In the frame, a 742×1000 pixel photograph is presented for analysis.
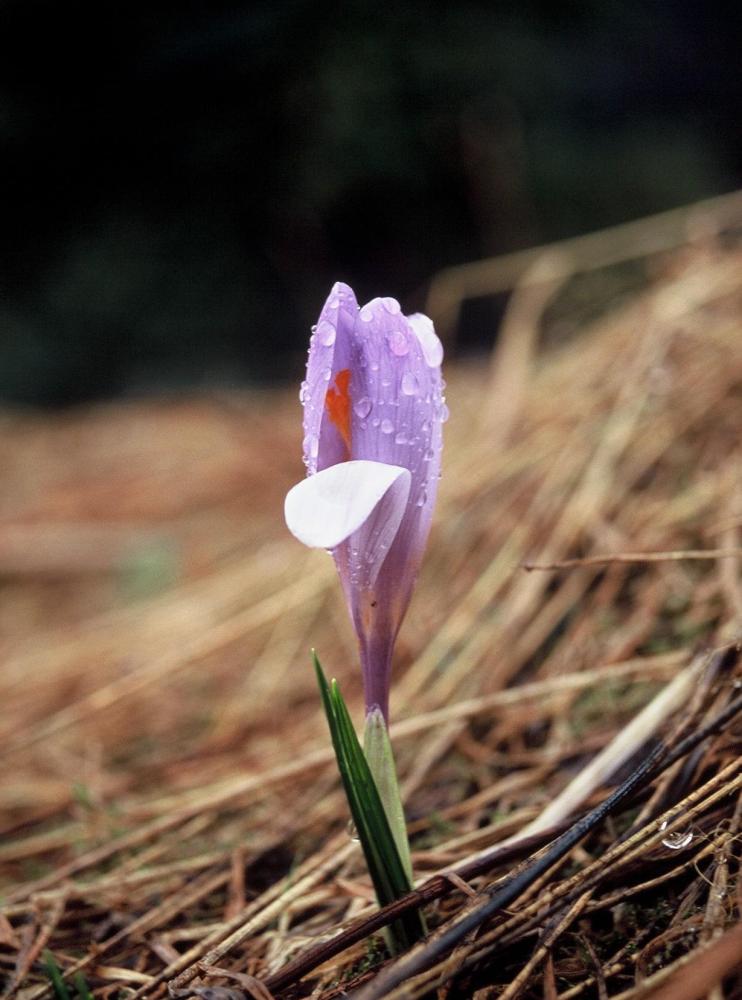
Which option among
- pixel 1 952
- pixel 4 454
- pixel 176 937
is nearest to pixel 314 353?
pixel 176 937

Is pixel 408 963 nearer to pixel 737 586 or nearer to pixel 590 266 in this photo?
pixel 737 586

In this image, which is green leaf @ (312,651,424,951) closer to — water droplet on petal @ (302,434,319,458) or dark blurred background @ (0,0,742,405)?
water droplet on petal @ (302,434,319,458)

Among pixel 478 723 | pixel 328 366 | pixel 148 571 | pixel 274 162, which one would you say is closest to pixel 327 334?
pixel 328 366

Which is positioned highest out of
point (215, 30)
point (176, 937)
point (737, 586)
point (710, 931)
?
point (215, 30)

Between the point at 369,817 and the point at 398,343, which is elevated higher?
the point at 398,343

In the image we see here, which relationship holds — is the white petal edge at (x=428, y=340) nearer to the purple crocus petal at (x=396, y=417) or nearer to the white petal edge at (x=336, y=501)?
the purple crocus petal at (x=396, y=417)

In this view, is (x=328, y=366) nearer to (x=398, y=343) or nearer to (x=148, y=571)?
(x=398, y=343)

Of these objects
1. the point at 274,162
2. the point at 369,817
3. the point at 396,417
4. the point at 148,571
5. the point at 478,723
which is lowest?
the point at 369,817

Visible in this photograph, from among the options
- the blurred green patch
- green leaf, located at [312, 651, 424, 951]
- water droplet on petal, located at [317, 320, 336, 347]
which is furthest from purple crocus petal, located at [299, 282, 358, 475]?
the blurred green patch
